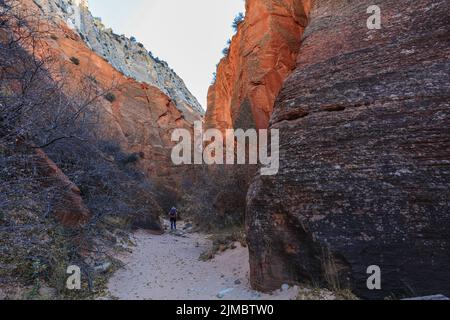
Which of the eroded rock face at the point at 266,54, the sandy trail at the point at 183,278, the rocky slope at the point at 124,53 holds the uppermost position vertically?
the rocky slope at the point at 124,53

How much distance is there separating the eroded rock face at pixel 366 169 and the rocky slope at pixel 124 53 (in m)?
35.1

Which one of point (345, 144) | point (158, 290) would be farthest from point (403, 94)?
point (158, 290)

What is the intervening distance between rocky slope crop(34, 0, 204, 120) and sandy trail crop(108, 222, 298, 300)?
32828 millimetres

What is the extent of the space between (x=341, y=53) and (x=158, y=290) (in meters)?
6.24

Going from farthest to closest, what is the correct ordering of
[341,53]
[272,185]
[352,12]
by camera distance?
[352,12], [341,53], [272,185]

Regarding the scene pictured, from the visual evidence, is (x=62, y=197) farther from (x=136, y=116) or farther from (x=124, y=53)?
(x=124, y=53)

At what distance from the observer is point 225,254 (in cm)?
876

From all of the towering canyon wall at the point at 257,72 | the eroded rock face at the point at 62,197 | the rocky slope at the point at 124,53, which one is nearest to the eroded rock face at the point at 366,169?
the eroded rock face at the point at 62,197

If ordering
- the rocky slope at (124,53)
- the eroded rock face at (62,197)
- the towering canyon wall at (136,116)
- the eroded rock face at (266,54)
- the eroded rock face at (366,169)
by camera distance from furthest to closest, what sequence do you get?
the rocky slope at (124,53)
the towering canyon wall at (136,116)
the eroded rock face at (266,54)
the eroded rock face at (62,197)
the eroded rock face at (366,169)

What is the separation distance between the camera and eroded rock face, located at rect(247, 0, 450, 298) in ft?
14.6

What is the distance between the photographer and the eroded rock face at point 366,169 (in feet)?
14.6

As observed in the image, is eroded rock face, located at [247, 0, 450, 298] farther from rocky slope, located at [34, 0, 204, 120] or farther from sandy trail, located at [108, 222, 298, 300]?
rocky slope, located at [34, 0, 204, 120]

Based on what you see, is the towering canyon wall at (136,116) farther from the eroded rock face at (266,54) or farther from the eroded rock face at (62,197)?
the eroded rock face at (62,197)

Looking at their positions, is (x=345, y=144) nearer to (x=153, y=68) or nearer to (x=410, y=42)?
(x=410, y=42)
